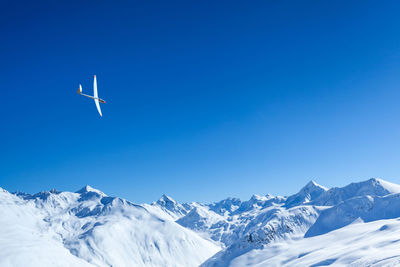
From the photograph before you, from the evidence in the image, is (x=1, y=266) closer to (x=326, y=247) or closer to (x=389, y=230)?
(x=326, y=247)

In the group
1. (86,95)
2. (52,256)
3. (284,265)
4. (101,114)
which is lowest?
(284,265)

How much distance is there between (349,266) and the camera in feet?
400

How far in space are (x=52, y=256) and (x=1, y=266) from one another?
37.7m

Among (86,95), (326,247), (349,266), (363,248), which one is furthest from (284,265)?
(86,95)

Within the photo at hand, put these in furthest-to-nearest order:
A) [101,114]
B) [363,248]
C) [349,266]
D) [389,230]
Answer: [389,230], [363,248], [349,266], [101,114]

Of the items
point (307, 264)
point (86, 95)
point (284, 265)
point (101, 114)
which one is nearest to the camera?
point (101, 114)

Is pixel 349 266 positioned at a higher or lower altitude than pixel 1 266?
lower

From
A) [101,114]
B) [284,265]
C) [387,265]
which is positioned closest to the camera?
[101,114]

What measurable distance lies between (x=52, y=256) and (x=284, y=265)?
145537mm

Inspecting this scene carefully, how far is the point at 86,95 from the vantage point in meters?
79.8

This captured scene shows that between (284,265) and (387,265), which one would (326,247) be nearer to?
(284,265)

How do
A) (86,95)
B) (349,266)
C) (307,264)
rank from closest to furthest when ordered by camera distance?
(86,95), (349,266), (307,264)

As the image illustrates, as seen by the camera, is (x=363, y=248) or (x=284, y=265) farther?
(x=284, y=265)

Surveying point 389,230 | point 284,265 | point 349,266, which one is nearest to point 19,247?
point 284,265
